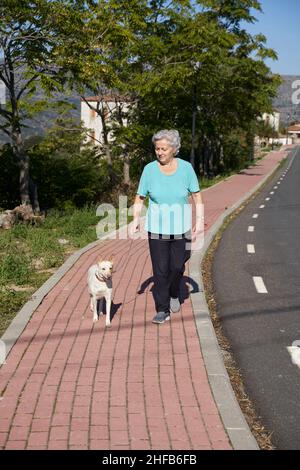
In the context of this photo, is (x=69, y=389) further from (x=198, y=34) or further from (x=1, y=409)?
(x=198, y=34)

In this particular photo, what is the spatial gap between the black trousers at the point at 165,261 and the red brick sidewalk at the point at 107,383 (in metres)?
0.33

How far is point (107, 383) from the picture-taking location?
446 cm

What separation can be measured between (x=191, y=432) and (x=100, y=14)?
1538 cm

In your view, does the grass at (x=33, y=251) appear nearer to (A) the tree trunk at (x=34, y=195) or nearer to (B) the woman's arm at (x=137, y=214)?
(A) the tree trunk at (x=34, y=195)

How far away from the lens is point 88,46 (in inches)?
578

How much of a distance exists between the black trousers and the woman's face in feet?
2.76

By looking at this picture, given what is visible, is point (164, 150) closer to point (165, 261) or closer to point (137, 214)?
point (137, 214)

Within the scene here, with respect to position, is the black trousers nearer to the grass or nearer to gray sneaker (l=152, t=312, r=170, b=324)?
gray sneaker (l=152, t=312, r=170, b=324)

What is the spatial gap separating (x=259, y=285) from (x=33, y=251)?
4229 mm

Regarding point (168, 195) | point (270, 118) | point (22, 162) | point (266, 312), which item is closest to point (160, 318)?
point (168, 195)

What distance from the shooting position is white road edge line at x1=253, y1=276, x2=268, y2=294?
26.0ft

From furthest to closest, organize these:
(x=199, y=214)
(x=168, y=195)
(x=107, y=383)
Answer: (x=199, y=214)
(x=168, y=195)
(x=107, y=383)

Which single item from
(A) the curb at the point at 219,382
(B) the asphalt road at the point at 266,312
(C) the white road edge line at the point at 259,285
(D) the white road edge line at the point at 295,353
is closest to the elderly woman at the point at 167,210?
(A) the curb at the point at 219,382

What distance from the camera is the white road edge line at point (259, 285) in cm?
791
